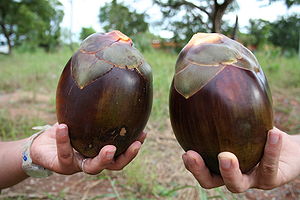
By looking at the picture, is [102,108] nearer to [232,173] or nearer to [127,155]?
[127,155]

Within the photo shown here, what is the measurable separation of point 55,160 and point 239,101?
2.51ft

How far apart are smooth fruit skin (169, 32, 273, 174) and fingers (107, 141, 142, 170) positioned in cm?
21

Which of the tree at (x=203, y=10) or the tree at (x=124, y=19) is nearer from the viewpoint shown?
the tree at (x=203, y=10)

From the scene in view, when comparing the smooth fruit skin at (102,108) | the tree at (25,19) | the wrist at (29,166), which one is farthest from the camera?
the tree at (25,19)

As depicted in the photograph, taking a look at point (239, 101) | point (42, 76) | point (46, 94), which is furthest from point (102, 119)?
point (42, 76)

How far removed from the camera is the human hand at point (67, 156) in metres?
0.92

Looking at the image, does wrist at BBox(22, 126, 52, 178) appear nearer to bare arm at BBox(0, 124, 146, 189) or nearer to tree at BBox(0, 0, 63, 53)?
bare arm at BBox(0, 124, 146, 189)

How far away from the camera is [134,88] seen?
946mm

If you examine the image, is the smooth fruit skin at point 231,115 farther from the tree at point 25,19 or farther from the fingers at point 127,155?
the tree at point 25,19

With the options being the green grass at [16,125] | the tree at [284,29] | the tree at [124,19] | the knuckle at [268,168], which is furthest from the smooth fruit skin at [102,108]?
the tree at [284,29]

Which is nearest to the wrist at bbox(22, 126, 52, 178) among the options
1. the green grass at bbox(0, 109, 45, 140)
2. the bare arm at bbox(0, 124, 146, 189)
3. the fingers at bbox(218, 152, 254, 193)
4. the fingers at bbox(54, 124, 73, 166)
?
the bare arm at bbox(0, 124, 146, 189)

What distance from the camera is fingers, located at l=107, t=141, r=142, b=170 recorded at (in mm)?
1018

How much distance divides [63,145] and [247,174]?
23.5 inches

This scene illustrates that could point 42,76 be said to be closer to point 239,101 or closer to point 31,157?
point 31,157
